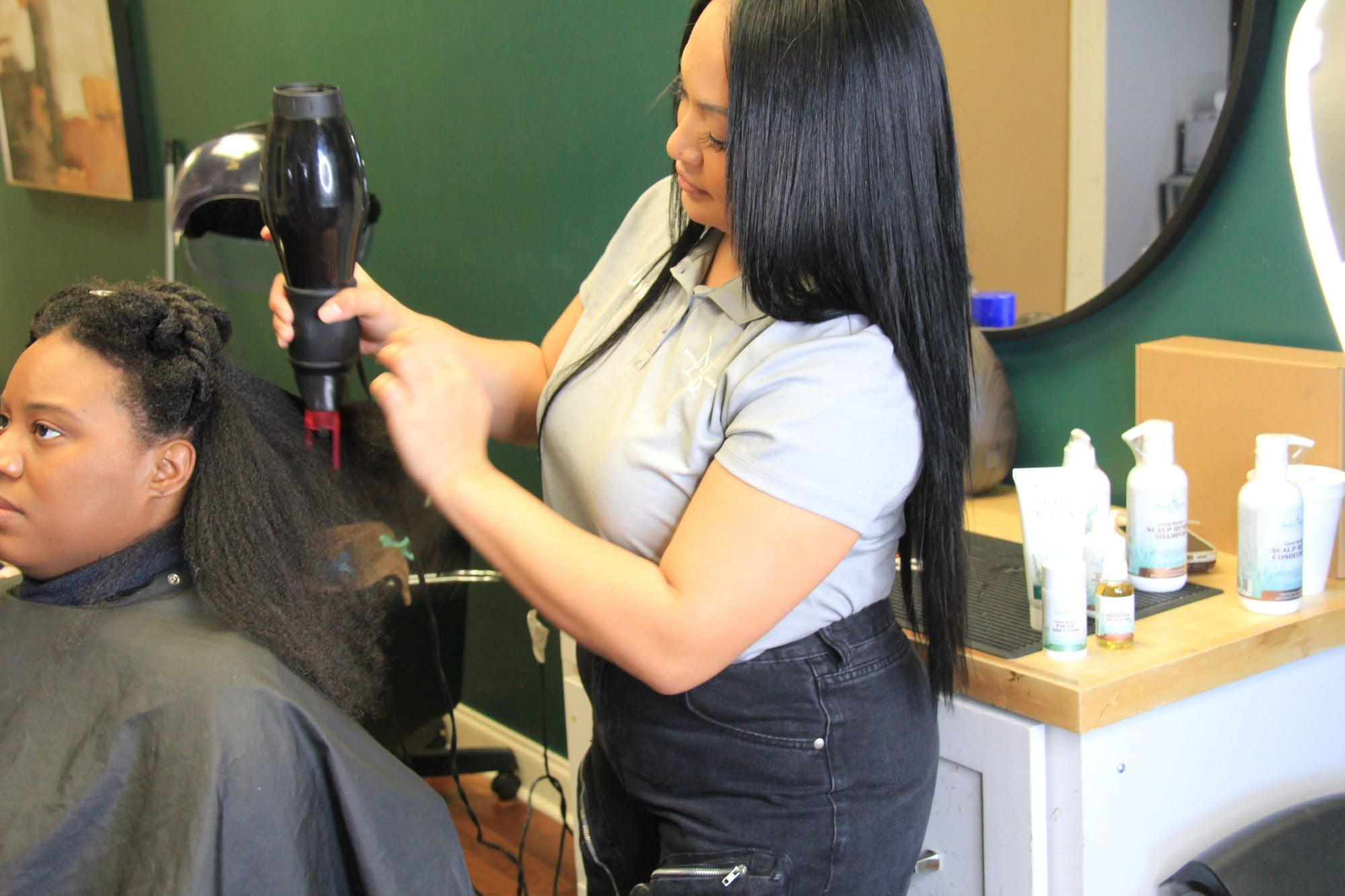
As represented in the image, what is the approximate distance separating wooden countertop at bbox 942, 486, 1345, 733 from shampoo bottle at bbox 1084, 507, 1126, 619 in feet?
0.18

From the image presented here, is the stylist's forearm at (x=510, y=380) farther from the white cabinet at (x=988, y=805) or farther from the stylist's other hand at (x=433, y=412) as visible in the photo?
the white cabinet at (x=988, y=805)

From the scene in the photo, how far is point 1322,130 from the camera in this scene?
95 cm

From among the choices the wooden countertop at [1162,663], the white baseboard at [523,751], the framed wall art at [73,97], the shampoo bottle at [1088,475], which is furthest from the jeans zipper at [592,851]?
the framed wall art at [73,97]

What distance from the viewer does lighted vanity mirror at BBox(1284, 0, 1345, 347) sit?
932mm

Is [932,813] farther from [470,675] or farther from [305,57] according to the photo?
[305,57]

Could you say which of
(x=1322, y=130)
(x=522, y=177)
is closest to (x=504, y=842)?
(x=522, y=177)

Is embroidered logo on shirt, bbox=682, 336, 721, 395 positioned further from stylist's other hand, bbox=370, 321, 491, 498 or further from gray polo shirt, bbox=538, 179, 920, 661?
stylist's other hand, bbox=370, 321, 491, 498

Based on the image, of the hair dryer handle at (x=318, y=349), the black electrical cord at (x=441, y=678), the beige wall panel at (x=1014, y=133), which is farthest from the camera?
the black electrical cord at (x=441, y=678)

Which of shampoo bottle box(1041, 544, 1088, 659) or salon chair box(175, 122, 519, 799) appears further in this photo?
salon chair box(175, 122, 519, 799)

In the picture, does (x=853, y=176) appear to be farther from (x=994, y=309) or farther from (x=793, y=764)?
(x=994, y=309)

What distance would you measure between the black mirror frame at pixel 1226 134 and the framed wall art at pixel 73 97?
2957 mm

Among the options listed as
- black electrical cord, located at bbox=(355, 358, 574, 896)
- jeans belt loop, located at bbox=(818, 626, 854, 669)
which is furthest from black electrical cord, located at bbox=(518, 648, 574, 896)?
jeans belt loop, located at bbox=(818, 626, 854, 669)

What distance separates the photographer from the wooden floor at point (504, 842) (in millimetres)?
2394

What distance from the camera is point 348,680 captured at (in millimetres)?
1329
